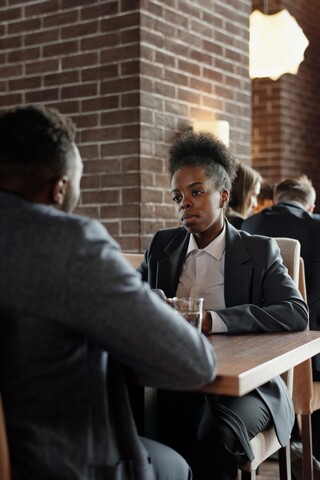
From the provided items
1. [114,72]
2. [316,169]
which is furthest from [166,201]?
[316,169]

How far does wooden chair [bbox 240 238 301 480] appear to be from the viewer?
1.99m

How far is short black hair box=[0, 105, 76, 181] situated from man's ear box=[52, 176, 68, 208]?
14mm

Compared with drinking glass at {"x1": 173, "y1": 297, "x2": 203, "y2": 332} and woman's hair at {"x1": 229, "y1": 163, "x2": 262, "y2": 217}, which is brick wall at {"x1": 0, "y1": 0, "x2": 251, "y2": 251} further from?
drinking glass at {"x1": 173, "y1": 297, "x2": 203, "y2": 332}

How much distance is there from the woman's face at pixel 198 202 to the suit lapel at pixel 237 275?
100mm

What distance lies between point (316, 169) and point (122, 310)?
5.79 m

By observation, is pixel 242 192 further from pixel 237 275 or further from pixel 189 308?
pixel 189 308

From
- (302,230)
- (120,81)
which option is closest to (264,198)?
(302,230)

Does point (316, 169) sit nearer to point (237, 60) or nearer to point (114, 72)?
point (237, 60)

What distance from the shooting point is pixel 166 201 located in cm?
363

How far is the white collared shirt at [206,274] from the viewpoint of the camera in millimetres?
2271

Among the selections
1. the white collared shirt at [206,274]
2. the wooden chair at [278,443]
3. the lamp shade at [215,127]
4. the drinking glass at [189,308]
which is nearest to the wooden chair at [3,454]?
the drinking glass at [189,308]

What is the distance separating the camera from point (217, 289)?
7.47 feet

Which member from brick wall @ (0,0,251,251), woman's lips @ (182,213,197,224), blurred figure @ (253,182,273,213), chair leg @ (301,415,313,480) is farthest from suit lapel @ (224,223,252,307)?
blurred figure @ (253,182,273,213)

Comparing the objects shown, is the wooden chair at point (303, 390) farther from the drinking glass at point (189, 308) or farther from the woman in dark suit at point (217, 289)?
the drinking glass at point (189, 308)
